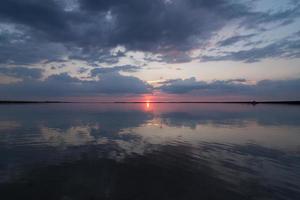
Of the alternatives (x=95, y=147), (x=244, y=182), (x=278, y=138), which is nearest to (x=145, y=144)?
(x=95, y=147)

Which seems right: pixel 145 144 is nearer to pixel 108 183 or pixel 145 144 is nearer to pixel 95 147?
pixel 95 147

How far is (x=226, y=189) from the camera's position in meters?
12.6

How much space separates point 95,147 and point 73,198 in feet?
40.4

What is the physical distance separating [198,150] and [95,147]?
34.4ft

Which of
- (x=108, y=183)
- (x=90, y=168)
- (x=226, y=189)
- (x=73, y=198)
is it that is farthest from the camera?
(x=90, y=168)

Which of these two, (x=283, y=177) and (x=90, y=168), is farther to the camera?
(x=90, y=168)

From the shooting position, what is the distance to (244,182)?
1374 centimetres

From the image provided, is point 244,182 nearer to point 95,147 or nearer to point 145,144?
point 145,144

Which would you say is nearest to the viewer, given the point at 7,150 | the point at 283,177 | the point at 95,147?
the point at 283,177

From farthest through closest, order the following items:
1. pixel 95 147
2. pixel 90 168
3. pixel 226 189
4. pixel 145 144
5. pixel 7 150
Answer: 1. pixel 145 144
2. pixel 95 147
3. pixel 7 150
4. pixel 90 168
5. pixel 226 189

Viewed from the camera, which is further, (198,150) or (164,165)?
(198,150)

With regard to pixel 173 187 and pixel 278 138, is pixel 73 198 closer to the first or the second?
pixel 173 187

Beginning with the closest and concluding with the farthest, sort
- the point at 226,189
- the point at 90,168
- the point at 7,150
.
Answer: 1. the point at 226,189
2. the point at 90,168
3. the point at 7,150

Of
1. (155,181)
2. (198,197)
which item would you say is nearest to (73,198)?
(155,181)
